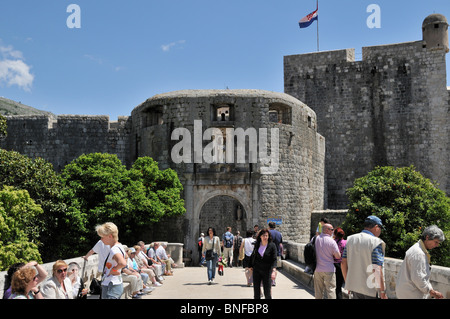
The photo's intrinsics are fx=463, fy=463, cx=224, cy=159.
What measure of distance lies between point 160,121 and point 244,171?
17.7 ft

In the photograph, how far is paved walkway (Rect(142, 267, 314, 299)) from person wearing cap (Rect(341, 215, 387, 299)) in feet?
13.7

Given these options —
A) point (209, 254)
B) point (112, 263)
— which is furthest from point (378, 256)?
point (209, 254)

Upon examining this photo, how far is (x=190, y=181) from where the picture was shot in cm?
2025

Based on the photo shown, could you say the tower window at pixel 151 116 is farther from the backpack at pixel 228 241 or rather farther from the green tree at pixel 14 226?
the green tree at pixel 14 226

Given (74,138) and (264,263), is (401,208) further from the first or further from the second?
(74,138)

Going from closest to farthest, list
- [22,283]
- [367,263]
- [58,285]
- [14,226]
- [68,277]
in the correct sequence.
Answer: [22,283] < [367,263] < [58,285] < [68,277] < [14,226]

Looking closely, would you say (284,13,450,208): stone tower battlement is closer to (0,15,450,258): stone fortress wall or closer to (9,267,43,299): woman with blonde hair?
(0,15,450,258): stone fortress wall

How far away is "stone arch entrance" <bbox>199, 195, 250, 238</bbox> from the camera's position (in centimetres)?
3175

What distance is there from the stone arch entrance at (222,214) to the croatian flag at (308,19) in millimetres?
12282

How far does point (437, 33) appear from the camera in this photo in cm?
2725

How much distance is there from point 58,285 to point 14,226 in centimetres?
885
